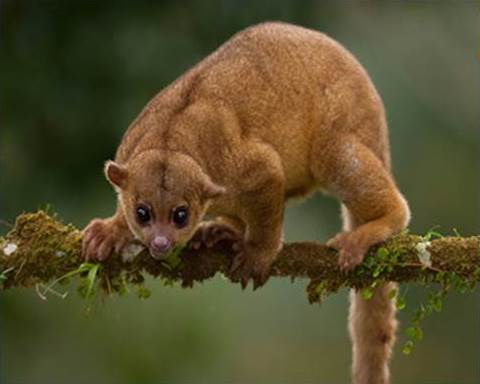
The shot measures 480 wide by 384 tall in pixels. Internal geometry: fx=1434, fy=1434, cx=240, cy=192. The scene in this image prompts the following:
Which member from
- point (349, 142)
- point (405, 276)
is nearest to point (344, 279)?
point (405, 276)

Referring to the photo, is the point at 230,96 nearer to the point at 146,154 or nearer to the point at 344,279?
the point at 146,154

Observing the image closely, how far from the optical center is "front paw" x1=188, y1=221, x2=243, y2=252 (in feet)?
25.6

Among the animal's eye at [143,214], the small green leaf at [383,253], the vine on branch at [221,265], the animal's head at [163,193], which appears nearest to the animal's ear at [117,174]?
the animal's head at [163,193]

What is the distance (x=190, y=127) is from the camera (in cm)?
799

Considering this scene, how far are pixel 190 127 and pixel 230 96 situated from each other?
33cm

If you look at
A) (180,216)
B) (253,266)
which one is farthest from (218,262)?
(180,216)

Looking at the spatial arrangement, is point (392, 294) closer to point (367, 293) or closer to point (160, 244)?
point (367, 293)

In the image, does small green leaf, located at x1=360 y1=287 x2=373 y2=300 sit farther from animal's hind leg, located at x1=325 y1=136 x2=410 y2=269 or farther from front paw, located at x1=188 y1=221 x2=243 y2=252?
front paw, located at x1=188 y1=221 x2=243 y2=252

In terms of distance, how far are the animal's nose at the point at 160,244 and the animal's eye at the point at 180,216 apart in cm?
23

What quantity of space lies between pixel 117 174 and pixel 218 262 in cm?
73

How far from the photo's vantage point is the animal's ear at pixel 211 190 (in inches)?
302

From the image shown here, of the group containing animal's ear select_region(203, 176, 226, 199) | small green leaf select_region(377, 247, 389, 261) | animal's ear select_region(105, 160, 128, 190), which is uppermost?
animal's ear select_region(105, 160, 128, 190)

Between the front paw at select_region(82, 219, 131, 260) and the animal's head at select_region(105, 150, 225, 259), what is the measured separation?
101 millimetres

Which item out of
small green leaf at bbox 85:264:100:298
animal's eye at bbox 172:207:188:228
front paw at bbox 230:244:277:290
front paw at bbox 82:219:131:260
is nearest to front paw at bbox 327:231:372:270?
front paw at bbox 230:244:277:290
